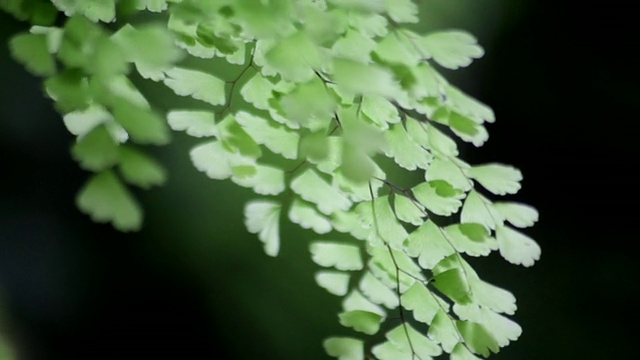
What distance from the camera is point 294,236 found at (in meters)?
1.82

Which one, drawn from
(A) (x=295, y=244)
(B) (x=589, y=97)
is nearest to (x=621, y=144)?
(B) (x=589, y=97)

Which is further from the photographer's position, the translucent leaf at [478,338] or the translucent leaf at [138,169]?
the translucent leaf at [478,338]

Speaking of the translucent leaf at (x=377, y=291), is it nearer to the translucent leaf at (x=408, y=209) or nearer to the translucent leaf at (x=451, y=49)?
the translucent leaf at (x=408, y=209)

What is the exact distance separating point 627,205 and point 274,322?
3.16 ft

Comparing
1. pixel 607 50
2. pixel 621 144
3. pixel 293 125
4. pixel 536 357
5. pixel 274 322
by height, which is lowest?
pixel 274 322

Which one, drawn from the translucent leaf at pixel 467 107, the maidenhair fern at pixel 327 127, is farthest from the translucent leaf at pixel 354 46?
the translucent leaf at pixel 467 107

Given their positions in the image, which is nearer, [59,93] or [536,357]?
[59,93]

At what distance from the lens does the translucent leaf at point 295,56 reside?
636mm

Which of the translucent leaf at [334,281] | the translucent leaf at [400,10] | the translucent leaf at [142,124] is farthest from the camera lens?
the translucent leaf at [334,281]

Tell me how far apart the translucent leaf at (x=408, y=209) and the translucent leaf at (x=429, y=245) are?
0.04ft

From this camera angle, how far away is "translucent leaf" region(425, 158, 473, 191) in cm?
80

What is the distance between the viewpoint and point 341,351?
2.84 feet

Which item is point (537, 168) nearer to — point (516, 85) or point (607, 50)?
point (516, 85)

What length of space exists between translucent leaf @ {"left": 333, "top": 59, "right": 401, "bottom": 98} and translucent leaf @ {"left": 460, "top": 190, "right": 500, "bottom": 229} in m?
0.25
